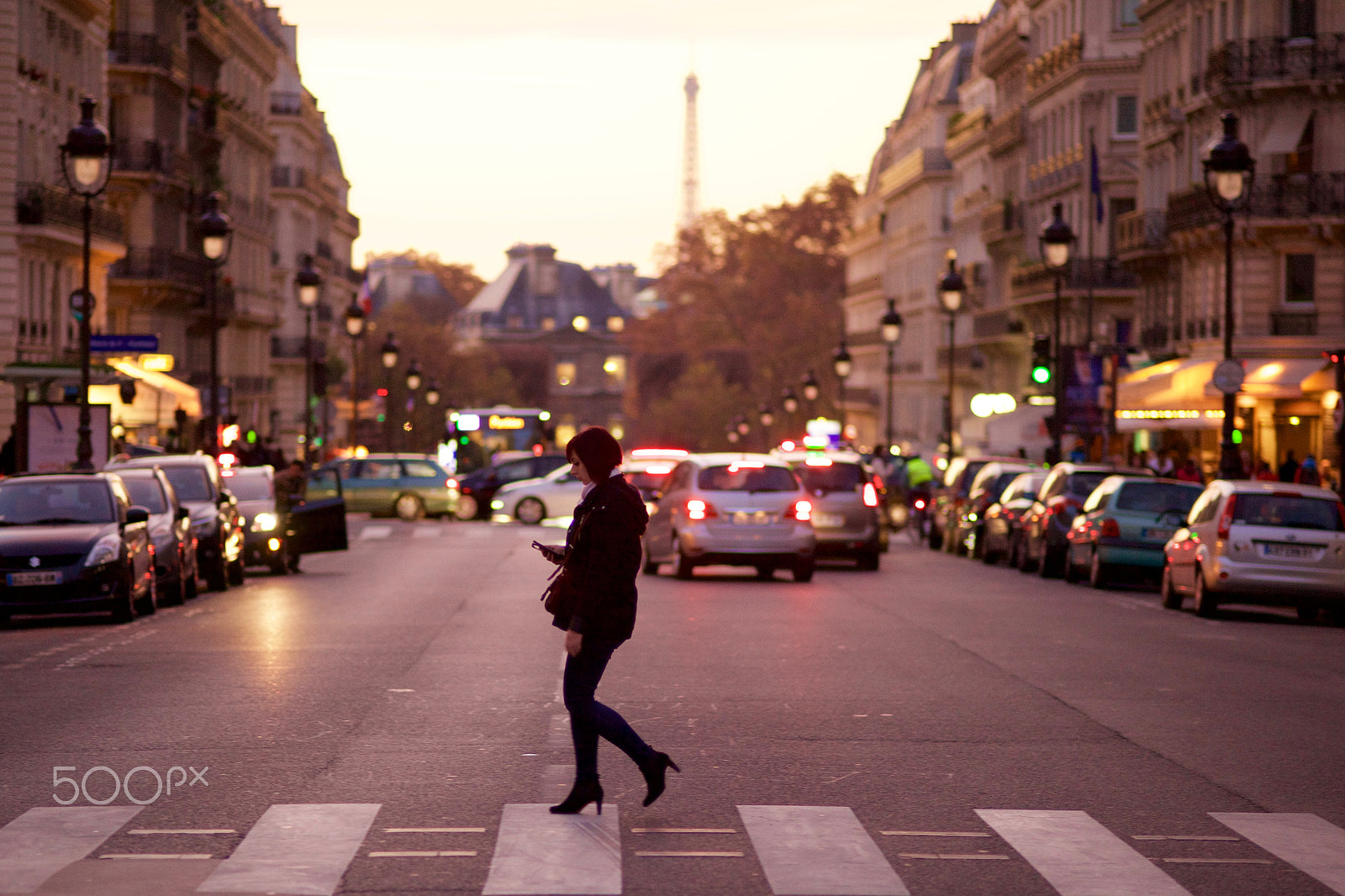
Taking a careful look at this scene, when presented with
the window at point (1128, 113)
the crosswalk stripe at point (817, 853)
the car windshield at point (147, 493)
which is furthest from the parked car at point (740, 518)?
the window at point (1128, 113)

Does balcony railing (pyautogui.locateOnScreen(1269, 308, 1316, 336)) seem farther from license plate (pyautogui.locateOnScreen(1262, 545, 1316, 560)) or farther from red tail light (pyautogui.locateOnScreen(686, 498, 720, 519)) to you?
license plate (pyautogui.locateOnScreen(1262, 545, 1316, 560))

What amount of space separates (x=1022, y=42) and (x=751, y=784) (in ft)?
251

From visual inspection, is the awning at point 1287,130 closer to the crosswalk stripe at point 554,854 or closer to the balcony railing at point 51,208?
the balcony railing at point 51,208

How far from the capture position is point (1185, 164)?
197 feet

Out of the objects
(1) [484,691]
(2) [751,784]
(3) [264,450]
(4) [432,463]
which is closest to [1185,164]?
(4) [432,463]

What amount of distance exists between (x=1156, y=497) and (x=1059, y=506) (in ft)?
11.5

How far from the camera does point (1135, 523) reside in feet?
100

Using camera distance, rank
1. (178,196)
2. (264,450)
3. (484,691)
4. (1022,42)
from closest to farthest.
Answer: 1. (484,691)
2. (264,450)
3. (178,196)
4. (1022,42)

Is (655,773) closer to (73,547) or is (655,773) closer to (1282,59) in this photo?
(73,547)

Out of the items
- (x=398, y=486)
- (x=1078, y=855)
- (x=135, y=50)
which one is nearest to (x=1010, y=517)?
(x=398, y=486)

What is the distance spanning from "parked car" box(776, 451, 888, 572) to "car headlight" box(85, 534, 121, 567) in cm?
1419

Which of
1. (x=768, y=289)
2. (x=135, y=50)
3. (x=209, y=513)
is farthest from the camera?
(x=768, y=289)

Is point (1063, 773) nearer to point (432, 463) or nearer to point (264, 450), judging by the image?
point (264, 450)
